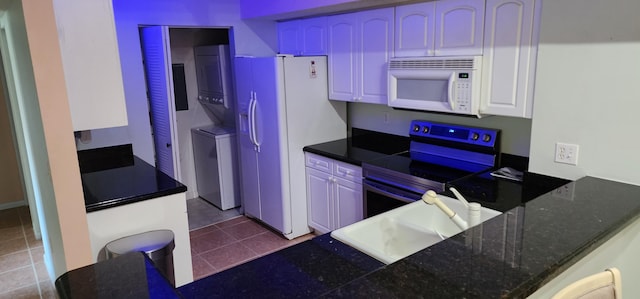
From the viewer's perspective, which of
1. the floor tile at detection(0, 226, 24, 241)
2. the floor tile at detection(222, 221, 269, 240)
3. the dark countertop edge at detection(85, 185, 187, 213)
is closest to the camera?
the dark countertop edge at detection(85, 185, 187, 213)

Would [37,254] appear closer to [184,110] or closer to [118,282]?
[184,110]

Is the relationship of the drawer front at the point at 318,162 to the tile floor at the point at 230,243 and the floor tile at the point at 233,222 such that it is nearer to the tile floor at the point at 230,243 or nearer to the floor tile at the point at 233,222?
the tile floor at the point at 230,243

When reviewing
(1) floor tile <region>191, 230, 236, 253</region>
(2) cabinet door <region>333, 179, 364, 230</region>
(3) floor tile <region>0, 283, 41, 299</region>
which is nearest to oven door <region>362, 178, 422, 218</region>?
(2) cabinet door <region>333, 179, 364, 230</region>

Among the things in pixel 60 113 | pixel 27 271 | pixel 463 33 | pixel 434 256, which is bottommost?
pixel 27 271

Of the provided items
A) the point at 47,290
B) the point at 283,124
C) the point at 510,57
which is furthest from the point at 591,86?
the point at 47,290

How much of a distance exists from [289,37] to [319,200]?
1627mm

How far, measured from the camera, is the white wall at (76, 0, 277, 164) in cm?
A: 369

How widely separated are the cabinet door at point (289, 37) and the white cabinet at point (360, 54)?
482mm

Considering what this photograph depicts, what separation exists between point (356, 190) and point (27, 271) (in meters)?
2.76

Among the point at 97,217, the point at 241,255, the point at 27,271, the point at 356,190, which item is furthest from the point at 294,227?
the point at 27,271

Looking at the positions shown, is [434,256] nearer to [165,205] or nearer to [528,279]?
[528,279]

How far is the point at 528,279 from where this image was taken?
121 centimetres

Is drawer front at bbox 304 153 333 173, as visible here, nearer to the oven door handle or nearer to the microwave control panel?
the oven door handle

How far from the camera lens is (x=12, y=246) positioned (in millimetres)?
4094
